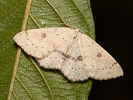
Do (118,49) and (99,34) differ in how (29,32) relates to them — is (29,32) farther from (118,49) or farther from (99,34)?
(118,49)

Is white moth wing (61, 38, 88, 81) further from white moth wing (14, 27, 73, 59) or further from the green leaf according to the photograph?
white moth wing (14, 27, 73, 59)

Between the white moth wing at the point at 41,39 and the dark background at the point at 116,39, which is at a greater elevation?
the white moth wing at the point at 41,39

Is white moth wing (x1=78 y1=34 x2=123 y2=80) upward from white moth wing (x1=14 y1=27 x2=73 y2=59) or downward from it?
downward

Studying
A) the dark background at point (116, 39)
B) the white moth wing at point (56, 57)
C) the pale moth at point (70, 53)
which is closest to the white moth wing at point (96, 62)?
the pale moth at point (70, 53)

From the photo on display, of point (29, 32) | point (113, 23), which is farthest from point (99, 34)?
point (29, 32)

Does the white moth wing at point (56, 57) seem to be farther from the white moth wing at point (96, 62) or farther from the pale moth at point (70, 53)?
the white moth wing at point (96, 62)

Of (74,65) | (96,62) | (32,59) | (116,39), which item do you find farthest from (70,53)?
(116,39)

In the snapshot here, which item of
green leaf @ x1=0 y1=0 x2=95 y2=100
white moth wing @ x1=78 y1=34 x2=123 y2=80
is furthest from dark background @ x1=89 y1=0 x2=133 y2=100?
→ green leaf @ x1=0 y1=0 x2=95 y2=100
